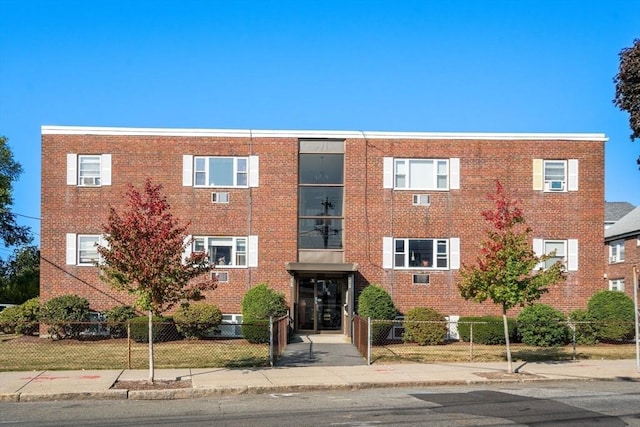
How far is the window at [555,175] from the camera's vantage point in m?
28.1

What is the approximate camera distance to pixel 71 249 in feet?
90.4

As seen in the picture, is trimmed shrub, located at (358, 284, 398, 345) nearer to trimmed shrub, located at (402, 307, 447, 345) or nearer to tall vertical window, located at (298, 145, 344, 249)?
trimmed shrub, located at (402, 307, 447, 345)

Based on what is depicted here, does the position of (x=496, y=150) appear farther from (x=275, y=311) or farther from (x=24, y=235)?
(x=24, y=235)

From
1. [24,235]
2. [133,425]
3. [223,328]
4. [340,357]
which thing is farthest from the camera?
[24,235]

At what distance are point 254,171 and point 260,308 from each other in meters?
5.35

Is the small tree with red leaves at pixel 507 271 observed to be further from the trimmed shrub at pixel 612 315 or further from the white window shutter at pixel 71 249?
the white window shutter at pixel 71 249

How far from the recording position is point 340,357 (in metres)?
21.8

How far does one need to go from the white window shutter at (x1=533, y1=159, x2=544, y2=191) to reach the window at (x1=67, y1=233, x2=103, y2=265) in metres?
16.0

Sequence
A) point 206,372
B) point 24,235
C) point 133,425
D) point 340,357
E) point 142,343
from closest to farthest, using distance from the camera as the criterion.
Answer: point 133,425 → point 206,372 → point 340,357 → point 142,343 → point 24,235

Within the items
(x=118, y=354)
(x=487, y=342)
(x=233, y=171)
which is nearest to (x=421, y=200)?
(x=487, y=342)

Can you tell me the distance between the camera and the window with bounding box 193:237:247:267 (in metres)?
27.8

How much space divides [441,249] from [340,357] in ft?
25.8

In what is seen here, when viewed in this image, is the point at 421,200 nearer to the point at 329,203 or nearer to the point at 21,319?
the point at 329,203

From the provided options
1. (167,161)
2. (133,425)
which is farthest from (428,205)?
(133,425)
